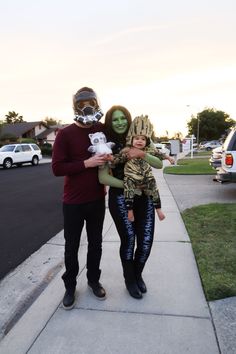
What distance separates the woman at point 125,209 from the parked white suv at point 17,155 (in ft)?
79.6

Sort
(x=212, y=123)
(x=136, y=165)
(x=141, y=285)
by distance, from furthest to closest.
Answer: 1. (x=212, y=123)
2. (x=141, y=285)
3. (x=136, y=165)

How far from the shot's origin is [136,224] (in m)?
3.42

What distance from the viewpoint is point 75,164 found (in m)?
3.16

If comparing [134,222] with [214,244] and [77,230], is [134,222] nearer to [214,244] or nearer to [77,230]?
[77,230]

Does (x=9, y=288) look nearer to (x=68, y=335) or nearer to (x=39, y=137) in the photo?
(x=68, y=335)

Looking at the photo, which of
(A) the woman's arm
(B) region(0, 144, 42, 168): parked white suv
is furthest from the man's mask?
(B) region(0, 144, 42, 168): parked white suv

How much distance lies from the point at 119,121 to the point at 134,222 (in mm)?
974

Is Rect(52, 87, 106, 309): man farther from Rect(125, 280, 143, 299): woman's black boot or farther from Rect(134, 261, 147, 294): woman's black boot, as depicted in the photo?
Rect(134, 261, 147, 294): woman's black boot

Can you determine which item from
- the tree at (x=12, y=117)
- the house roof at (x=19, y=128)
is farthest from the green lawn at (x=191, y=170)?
the tree at (x=12, y=117)

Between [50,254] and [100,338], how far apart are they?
97.2 inches

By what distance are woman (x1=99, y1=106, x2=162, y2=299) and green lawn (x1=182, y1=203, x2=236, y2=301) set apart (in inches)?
30.2

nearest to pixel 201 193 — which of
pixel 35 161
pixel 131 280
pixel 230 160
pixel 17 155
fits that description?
pixel 230 160

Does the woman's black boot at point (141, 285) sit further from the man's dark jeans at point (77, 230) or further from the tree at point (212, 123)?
the tree at point (212, 123)

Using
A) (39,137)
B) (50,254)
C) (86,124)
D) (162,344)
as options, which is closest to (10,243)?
(50,254)
